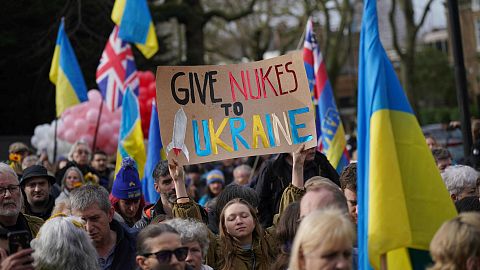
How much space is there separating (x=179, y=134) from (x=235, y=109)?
1.85ft

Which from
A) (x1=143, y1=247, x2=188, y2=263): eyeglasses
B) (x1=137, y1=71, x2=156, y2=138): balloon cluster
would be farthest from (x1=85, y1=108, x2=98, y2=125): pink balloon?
(x1=143, y1=247, x2=188, y2=263): eyeglasses

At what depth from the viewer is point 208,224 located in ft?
24.2

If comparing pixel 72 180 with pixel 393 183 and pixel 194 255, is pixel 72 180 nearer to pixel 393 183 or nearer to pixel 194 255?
pixel 194 255

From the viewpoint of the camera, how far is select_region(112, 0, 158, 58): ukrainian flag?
1559 centimetres

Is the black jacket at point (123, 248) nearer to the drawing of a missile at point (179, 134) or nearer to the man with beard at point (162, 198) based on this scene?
the man with beard at point (162, 198)

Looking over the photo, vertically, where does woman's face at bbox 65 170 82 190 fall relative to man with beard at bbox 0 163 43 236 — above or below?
below

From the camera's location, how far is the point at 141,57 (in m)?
25.9

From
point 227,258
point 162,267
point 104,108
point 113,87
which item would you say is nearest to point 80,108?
point 104,108

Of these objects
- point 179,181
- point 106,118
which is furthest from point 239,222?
point 106,118

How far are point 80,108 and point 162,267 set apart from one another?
48.8 ft

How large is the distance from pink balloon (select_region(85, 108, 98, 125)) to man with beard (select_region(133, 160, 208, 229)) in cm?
1114

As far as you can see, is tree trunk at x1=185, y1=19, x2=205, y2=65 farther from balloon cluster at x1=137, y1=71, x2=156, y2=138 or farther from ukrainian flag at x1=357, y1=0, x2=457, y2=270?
ukrainian flag at x1=357, y1=0, x2=457, y2=270

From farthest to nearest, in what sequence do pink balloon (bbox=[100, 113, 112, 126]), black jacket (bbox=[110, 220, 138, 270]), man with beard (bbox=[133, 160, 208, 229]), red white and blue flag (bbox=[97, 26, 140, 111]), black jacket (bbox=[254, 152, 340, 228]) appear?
1. pink balloon (bbox=[100, 113, 112, 126])
2. red white and blue flag (bbox=[97, 26, 140, 111])
3. black jacket (bbox=[254, 152, 340, 228])
4. man with beard (bbox=[133, 160, 208, 229])
5. black jacket (bbox=[110, 220, 138, 270])

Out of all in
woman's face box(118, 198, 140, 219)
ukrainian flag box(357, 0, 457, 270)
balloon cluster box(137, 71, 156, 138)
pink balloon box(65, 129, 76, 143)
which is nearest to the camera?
ukrainian flag box(357, 0, 457, 270)
